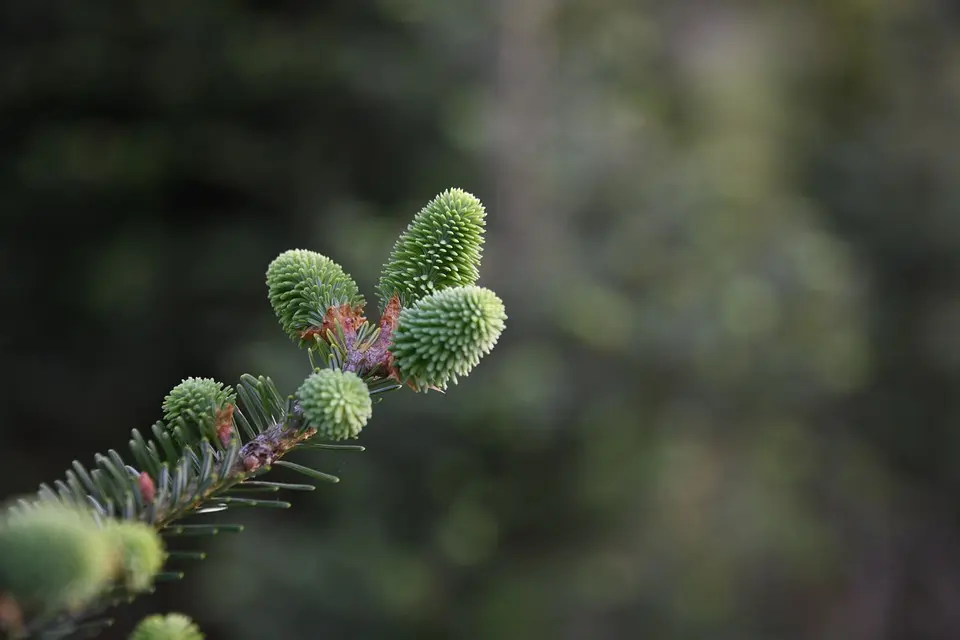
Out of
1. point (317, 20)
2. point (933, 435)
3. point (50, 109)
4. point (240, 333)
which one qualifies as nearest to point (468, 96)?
point (317, 20)

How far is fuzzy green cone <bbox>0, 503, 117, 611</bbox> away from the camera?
537 millimetres

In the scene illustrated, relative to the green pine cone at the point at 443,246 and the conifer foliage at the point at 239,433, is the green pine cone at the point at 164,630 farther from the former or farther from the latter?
the green pine cone at the point at 443,246

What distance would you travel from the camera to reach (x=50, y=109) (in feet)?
18.5

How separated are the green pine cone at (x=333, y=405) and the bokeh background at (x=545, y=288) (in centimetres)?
324

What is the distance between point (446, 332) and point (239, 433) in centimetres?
25

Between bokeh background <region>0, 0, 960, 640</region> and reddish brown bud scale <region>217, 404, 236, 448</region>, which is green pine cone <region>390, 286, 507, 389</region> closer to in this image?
reddish brown bud scale <region>217, 404, 236, 448</region>

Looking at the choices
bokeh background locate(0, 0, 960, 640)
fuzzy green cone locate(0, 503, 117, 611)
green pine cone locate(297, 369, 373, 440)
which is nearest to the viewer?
fuzzy green cone locate(0, 503, 117, 611)

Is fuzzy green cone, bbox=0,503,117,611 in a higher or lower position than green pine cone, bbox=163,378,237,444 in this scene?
lower

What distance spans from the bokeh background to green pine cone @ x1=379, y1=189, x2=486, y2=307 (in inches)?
120

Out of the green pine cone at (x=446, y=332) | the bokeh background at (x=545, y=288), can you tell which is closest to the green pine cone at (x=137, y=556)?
the green pine cone at (x=446, y=332)

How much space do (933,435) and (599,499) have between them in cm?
431

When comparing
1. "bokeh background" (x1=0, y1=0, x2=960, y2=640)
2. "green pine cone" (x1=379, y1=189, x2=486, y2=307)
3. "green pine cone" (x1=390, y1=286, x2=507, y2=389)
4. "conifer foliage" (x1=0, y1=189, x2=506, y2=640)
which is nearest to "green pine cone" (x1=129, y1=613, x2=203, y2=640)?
"conifer foliage" (x1=0, y1=189, x2=506, y2=640)

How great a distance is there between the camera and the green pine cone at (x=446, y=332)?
0.82m

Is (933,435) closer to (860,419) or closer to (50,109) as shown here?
(860,419)
